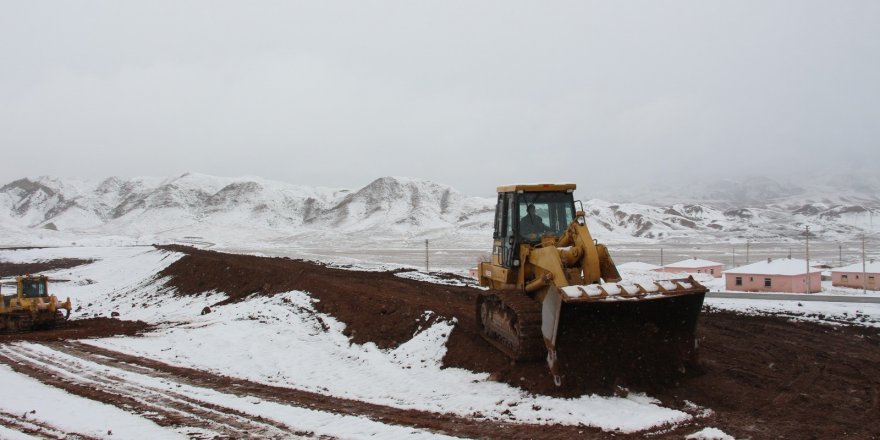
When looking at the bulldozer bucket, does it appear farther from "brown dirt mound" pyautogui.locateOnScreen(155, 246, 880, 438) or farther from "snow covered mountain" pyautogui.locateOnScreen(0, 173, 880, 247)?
"snow covered mountain" pyautogui.locateOnScreen(0, 173, 880, 247)

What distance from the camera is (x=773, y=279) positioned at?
39781 millimetres

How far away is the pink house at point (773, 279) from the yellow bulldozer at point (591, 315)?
34.5m

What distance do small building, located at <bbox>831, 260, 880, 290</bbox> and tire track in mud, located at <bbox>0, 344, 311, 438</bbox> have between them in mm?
43297

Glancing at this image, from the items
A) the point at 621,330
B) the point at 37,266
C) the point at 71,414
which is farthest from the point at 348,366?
the point at 37,266

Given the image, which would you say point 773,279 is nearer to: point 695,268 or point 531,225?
point 695,268

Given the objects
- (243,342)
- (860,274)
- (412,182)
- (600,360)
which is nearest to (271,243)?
(412,182)

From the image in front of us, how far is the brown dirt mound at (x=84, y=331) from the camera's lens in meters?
17.4

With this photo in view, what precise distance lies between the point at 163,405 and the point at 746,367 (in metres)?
10.2

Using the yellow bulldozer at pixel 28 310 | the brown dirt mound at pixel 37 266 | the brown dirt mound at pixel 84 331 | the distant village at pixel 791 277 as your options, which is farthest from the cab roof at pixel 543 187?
the brown dirt mound at pixel 37 266

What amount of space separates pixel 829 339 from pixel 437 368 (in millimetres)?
9688

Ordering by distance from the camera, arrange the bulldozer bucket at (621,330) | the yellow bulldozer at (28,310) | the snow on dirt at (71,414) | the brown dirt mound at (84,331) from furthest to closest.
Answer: the yellow bulldozer at (28,310) < the brown dirt mound at (84,331) < the bulldozer bucket at (621,330) < the snow on dirt at (71,414)

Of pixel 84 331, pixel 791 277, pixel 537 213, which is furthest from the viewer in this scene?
pixel 791 277

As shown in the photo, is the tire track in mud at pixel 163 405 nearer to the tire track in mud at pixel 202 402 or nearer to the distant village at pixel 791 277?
the tire track in mud at pixel 202 402

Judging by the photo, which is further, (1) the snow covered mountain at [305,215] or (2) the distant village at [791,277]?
(1) the snow covered mountain at [305,215]
